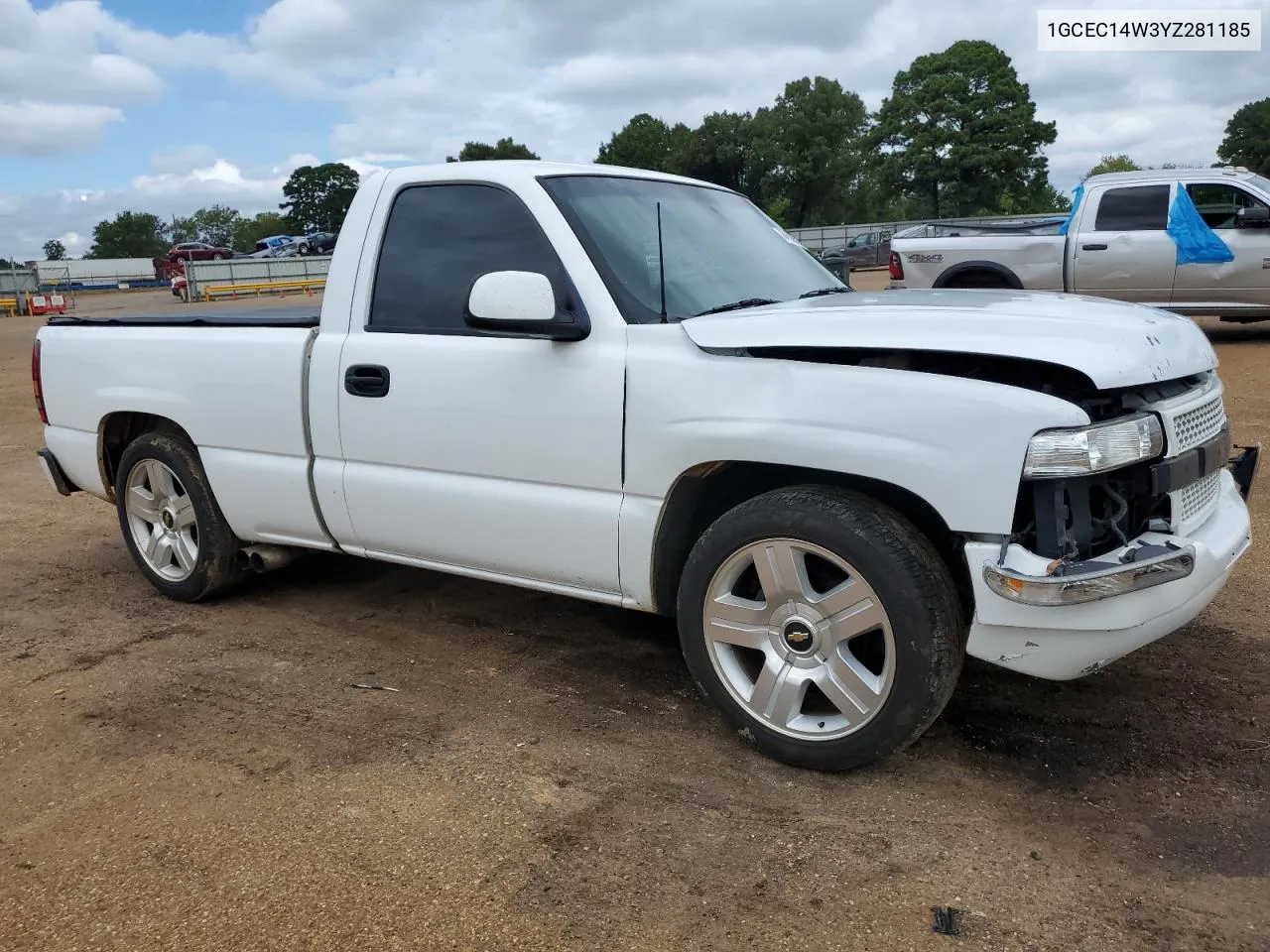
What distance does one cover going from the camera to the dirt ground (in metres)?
2.41

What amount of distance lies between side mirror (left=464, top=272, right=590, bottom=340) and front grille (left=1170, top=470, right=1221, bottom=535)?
185 cm

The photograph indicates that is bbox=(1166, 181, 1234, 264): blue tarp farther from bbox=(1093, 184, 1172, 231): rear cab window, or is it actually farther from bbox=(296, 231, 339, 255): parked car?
bbox=(296, 231, 339, 255): parked car

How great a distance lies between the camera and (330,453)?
3973 mm

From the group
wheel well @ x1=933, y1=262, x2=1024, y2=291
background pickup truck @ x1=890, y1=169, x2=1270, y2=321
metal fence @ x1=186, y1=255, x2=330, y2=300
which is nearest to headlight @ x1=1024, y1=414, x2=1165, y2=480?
background pickup truck @ x1=890, y1=169, x2=1270, y2=321

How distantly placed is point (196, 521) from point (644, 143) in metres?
73.5

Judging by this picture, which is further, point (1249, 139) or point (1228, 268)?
point (1249, 139)

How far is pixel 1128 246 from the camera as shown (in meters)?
11.1

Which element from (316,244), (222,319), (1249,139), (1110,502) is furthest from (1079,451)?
(1249,139)

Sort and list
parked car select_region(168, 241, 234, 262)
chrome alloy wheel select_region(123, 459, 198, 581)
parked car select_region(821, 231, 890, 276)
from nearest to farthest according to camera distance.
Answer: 1. chrome alloy wheel select_region(123, 459, 198, 581)
2. parked car select_region(821, 231, 890, 276)
3. parked car select_region(168, 241, 234, 262)

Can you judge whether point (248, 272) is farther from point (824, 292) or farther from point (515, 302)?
point (515, 302)

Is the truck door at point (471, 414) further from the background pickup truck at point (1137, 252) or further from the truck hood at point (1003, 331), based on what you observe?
the background pickup truck at point (1137, 252)

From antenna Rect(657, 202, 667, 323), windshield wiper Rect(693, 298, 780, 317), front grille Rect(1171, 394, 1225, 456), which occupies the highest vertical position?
antenna Rect(657, 202, 667, 323)

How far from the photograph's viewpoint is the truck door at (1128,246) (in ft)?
36.3

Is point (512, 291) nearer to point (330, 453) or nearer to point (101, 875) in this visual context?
point (330, 453)
